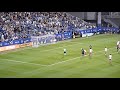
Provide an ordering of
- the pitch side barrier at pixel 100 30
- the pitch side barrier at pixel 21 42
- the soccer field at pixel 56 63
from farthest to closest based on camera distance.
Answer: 1. the pitch side barrier at pixel 100 30
2. the pitch side barrier at pixel 21 42
3. the soccer field at pixel 56 63

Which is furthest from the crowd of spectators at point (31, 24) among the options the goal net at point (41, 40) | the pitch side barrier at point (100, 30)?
the pitch side barrier at point (100, 30)

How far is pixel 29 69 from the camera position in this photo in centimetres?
2456

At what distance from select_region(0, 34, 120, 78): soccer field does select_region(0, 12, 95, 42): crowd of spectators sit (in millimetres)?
2796

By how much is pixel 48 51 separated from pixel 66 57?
3752 millimetres

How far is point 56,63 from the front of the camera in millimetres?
26766

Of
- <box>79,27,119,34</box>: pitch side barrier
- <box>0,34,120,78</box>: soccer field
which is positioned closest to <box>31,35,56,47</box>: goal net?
<box>0,34,120,78</box>: soccer field

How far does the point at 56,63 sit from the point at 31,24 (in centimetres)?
1383

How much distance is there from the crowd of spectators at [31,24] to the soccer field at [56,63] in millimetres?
2796

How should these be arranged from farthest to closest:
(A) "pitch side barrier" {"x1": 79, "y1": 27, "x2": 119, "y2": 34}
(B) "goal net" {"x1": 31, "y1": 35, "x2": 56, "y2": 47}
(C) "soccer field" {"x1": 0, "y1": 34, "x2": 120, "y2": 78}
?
1. (A) "pitch side barrier" {"x1": 79, "y1": 27, "x2": 119, "y2": 34}
2. (B) "goal net" {"x1": 31, "y1": 35, "x2": 56, "y2": 47}
3. (C) "soccer field" {"x1": 0, "y1": 34, "x2": 120, "y2": 78}

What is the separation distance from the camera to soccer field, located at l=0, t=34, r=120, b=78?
22875 millimetres

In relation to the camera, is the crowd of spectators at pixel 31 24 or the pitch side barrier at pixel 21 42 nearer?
the pitch side barrier at pixel 21 42

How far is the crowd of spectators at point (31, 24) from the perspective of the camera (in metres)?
35.6

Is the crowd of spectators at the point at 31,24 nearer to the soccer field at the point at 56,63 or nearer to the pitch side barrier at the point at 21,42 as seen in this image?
the pitch side barrier at the point at 21,42

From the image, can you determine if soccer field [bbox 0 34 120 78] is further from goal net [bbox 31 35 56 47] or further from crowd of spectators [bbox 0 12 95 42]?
crowd of spectators [bbox 0 12 95 42]
